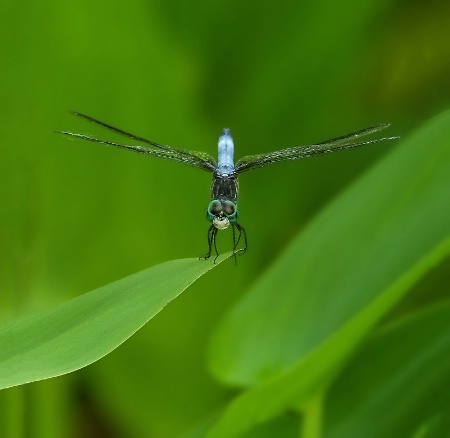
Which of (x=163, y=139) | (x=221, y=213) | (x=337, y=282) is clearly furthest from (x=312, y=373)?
(x=163, y=139)

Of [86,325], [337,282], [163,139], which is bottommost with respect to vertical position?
[86,325]

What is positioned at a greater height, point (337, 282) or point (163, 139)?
point (163, 139)

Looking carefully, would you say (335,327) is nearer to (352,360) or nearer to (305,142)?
(352,360)

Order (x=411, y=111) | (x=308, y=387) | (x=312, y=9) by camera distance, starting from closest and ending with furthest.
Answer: (x=308, y=387) < (x=312, y=9) < (x=411, y=111)

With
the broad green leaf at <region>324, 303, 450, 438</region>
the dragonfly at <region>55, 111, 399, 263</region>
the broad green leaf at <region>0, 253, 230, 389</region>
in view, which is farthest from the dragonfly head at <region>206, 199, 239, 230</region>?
the broad green leaf at <region>0, 253, 230, 389</region>

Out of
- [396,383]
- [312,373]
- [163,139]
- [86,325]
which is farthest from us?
[163,139]

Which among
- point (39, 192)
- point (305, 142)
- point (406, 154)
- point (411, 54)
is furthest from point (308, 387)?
point (411, 54)

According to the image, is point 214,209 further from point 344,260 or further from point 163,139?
point 163,139
